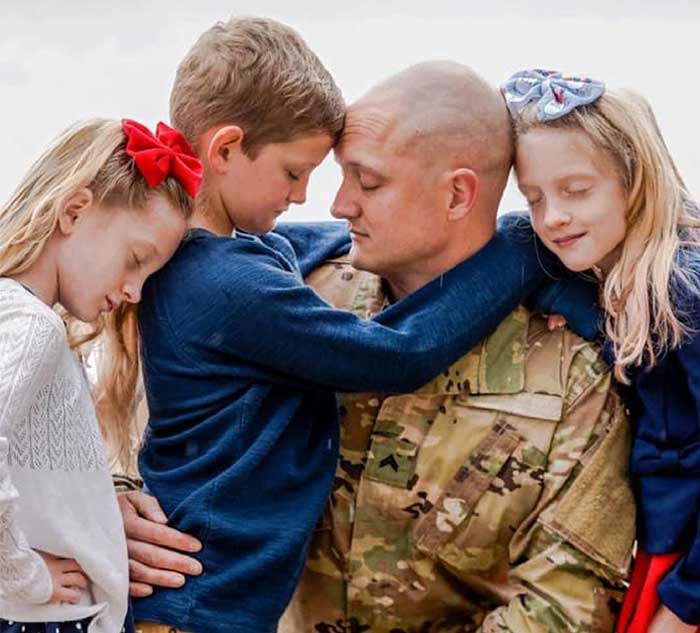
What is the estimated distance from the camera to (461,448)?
7.82 ft

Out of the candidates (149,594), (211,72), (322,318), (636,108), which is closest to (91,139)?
(211,72)

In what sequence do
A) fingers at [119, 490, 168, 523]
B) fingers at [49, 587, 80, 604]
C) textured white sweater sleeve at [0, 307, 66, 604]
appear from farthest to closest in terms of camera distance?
fingers at [119, 490, 168, 523], fingers at [49, 587, 80, 604], textured white sweater sleeve at [0, 307, 66, 604]

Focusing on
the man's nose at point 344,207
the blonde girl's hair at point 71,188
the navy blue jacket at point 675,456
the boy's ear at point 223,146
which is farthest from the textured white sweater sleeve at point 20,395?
the navy blue jacket at point 675,456

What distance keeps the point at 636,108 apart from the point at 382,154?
0.44 metres

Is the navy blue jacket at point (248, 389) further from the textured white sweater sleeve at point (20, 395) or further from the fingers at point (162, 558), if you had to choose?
the textured white sweater sleeve at point (20, 395)

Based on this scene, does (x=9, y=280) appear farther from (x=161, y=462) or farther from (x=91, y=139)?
(x=161, y=462)

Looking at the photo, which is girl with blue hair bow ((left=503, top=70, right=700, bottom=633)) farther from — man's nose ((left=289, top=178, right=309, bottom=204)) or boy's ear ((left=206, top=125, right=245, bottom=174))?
boy's ear ((left=206, top=125, right=245, bottom=174))

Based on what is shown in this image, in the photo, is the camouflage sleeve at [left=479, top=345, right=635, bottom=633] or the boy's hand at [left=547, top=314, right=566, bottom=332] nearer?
the camouflage sleeve at [left=479, top=345, right=635, bottom=633]

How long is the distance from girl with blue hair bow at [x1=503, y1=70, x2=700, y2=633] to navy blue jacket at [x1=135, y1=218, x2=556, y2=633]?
225 millimetres

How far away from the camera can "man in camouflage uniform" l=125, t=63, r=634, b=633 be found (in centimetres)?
229

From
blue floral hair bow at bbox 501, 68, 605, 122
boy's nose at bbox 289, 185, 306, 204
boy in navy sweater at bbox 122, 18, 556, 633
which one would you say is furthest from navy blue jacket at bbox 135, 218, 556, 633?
blue floral hair bow at bbox 501, 68, 605, 122

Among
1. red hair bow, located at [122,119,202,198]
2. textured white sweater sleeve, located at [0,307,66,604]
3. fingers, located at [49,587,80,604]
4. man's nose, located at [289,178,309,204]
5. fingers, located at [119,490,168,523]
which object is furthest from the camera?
man's nose, located at [289,178,309,204]

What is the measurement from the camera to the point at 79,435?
2.06 metres

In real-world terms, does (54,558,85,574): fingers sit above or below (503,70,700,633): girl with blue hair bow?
below
